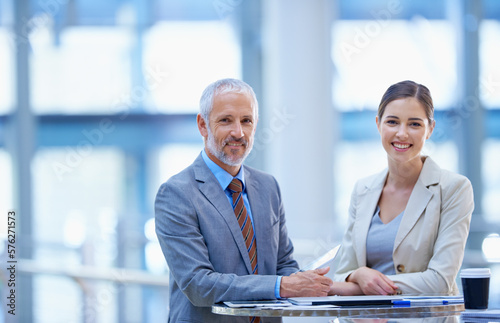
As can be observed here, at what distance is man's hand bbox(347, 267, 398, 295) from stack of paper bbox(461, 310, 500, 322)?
28 cm

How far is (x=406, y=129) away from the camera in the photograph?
217 centimetres

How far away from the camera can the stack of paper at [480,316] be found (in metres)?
1.72

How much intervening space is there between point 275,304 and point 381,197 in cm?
71

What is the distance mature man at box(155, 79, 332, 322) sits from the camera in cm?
189

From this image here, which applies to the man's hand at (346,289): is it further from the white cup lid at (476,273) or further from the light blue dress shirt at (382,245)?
the white cup lid at (476,273)

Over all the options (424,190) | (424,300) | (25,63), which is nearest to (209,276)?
(424,300)

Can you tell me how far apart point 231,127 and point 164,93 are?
415 cm

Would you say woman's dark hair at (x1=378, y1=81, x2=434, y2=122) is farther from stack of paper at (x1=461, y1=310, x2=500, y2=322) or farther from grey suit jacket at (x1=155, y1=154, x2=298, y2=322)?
stack of paper at (x1=461, y1=310, x2=500, y2=322)

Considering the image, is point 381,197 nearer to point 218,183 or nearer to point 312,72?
point 218,183

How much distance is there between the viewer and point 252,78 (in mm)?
6367

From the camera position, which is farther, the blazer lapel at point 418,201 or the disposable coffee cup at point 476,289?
the blazer lapel at point 418,201

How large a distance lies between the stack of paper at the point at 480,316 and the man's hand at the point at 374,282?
282 millimetres

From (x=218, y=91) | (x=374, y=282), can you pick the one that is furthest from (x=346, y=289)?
(x=218, y=91)

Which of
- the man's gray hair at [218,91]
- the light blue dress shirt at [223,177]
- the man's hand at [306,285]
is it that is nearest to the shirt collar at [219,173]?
the light blue dress shirt at [223,177]
